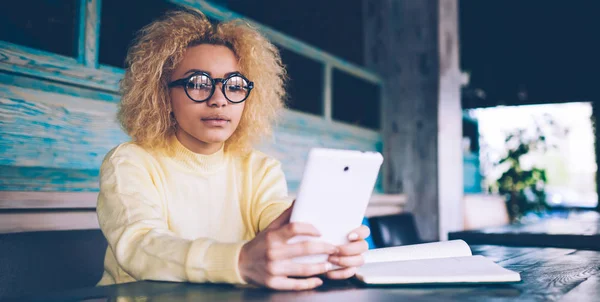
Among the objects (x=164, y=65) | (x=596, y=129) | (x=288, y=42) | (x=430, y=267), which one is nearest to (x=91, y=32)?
(x=164, y=65)

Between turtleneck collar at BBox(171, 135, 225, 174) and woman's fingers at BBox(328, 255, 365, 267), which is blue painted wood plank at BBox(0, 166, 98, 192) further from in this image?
woman's fingers at BBox(328, 255, 365, 267)

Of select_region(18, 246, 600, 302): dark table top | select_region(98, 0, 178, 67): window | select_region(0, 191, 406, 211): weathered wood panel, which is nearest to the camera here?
select_region(18, 246, 600, 302): dark table top

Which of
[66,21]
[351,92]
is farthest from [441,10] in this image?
[66,21]

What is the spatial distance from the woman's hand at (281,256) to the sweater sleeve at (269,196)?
54 cm

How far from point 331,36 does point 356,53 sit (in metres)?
0.43

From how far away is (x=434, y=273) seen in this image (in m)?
0.97

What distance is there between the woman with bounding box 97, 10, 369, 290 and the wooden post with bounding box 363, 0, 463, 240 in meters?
2.47

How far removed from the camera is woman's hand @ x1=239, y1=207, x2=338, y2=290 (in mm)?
835

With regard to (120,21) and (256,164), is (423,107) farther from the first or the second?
(256,164)

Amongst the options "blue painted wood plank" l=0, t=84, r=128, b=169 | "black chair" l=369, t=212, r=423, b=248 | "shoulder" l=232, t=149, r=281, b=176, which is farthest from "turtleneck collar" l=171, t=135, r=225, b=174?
"black chair" l=369, t=212, r=423, b=248

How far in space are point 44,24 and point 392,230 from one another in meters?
2.05

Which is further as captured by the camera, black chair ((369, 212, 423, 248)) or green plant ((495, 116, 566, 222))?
green plant ((495, 116, 566, 222))

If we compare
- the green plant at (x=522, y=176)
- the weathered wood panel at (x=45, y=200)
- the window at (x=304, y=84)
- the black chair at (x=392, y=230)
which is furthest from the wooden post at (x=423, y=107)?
Result: the weathered wood panel at (x=45, y=200)

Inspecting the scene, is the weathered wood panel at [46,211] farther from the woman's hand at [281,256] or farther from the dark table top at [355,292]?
the woman's hand at [281,256]
